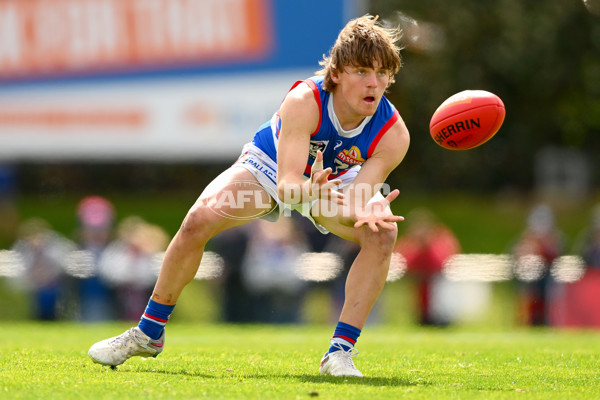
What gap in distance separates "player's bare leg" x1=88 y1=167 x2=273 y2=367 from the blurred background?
6.40m

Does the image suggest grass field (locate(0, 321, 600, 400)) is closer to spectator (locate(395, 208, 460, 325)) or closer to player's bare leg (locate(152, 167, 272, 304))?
player's bare leg (locate(152, 167, 272, 304))

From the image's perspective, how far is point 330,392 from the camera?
14.2 ft

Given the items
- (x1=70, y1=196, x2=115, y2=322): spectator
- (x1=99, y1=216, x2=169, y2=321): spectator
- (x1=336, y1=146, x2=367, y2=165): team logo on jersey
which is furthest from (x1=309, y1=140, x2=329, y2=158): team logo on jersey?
(x1=70, y1=196, x2=115, y2=322): spectator

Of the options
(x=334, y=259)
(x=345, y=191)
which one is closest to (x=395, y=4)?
(x=334, y=259)

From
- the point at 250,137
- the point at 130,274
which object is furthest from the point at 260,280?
the point at 250,137

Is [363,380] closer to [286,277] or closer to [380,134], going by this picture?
[380,134]

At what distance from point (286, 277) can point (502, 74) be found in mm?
16435

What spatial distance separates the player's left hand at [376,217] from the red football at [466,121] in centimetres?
80

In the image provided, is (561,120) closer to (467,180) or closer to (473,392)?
(467,180)

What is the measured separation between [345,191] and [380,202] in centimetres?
34

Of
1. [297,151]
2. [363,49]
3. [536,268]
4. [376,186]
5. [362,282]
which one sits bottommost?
[536,268]

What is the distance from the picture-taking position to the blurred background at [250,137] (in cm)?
1170

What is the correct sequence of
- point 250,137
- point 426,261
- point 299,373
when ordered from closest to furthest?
point 299,373 < point 426,261 < point 250,137

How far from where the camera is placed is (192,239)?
5055mm
